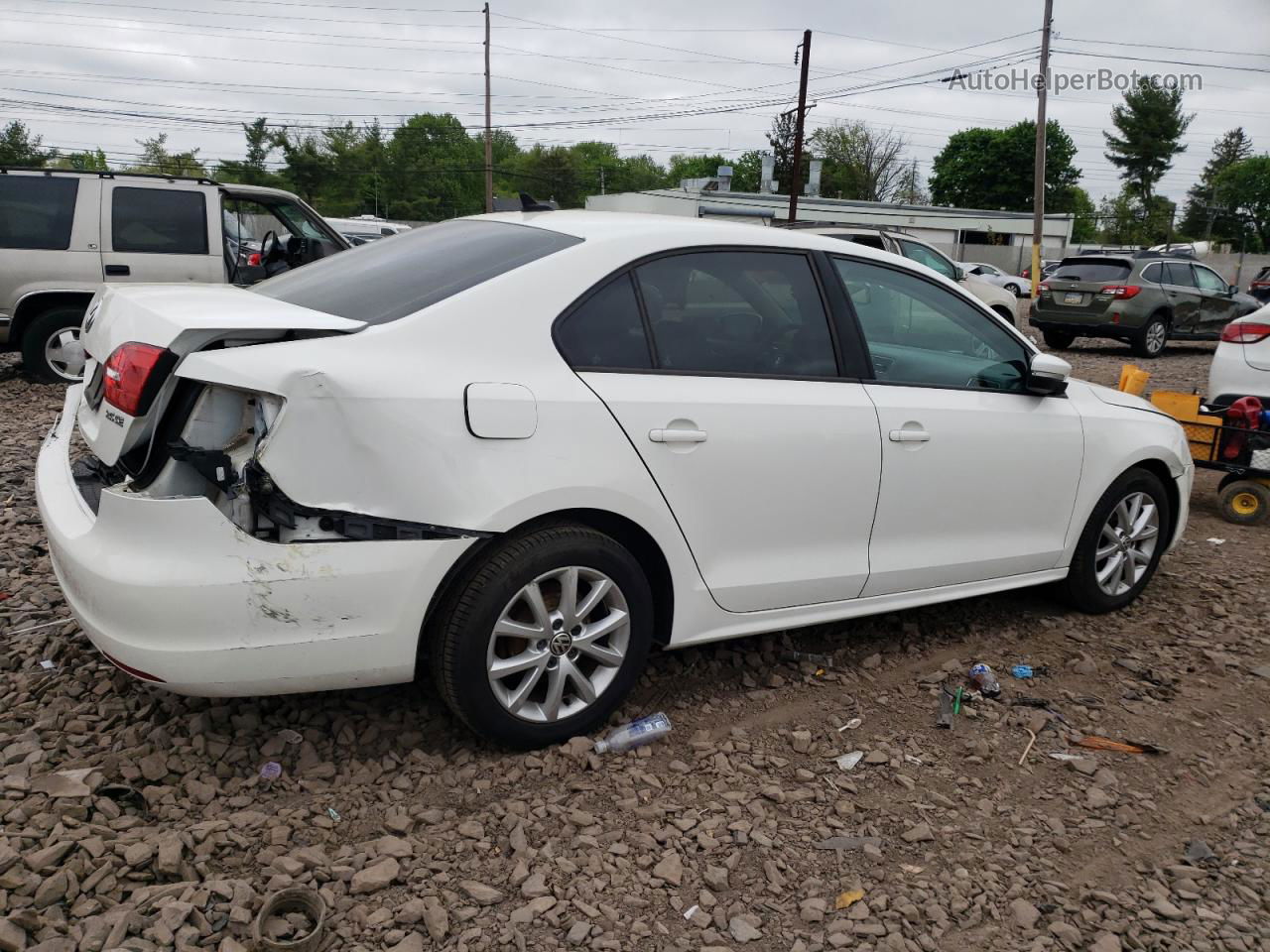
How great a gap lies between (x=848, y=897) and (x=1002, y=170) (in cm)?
8831

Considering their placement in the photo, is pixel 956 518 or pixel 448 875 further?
pixel 956 518

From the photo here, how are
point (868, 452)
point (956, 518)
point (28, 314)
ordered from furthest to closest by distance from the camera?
1. point (28, 314)
2. point (956, 518)
3. point (868, 452)

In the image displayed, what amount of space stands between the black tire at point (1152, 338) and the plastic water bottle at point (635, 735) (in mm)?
14348

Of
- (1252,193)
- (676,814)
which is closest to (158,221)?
(676,814)

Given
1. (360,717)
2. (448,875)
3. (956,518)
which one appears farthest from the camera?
(956,518)

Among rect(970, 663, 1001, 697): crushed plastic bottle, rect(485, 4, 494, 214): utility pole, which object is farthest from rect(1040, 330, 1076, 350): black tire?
rect(485, 4, 494, 214): utility pole

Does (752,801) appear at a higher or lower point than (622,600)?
lower

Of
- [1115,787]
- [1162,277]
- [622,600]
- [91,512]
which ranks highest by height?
[1162,277]

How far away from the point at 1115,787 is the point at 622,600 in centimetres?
172

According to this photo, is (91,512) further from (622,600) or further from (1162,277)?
(1162,277)

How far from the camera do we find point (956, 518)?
385 centimetres

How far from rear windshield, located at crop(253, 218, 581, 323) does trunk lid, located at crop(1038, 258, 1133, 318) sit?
1393 cm

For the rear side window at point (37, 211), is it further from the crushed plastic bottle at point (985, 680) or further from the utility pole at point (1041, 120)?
the utility pole at point (1041, 120)

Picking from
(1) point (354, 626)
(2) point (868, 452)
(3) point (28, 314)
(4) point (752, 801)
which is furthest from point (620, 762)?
(3) point (28, 314)
